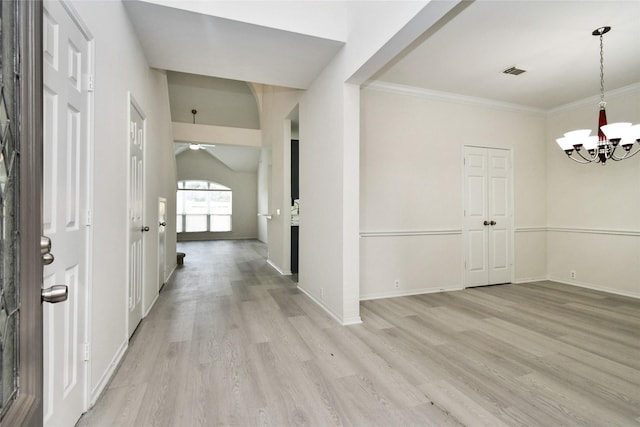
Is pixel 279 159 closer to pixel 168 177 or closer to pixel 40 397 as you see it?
pixel 168 177

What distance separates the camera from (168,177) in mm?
4594

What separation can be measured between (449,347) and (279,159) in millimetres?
3875

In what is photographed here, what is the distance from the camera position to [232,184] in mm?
11289

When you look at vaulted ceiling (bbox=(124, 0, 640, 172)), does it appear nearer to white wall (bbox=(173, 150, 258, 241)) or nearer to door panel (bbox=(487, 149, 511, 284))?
door panel (bbox=(487, 149, 511, 284))

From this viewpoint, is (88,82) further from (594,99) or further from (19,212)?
(594,99)

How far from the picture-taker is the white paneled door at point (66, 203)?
1.25 m

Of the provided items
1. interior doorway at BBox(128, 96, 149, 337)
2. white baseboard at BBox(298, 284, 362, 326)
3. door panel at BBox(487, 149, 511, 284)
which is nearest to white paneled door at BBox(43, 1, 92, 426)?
interior doorway at BBox(128, 96, 149, 337)

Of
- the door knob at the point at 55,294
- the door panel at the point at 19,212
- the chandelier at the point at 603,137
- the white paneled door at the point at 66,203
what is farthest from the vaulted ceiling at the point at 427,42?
the door knob at the point at 55,294

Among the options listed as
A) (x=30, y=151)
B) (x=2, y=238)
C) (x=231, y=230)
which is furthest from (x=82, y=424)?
(x=231, y=230)

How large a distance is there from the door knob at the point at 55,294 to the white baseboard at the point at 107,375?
1.44 meters

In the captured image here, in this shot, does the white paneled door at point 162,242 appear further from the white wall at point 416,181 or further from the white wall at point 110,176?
the white wall at point 416,181

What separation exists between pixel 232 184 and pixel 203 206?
1.35m

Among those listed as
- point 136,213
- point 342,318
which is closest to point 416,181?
point 342,318

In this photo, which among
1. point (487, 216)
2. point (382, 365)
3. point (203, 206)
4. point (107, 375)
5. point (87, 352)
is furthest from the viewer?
point (203, 206)
